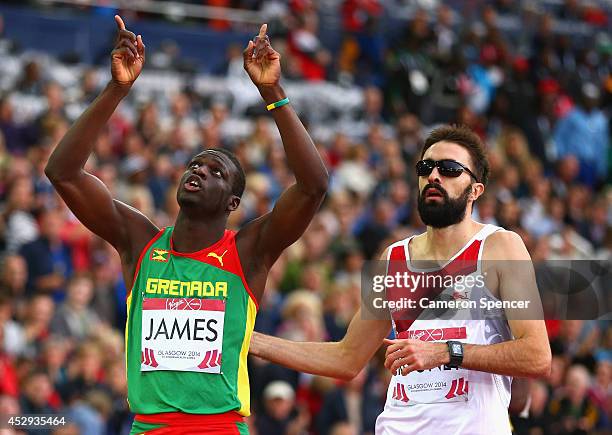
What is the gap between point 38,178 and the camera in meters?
13.1

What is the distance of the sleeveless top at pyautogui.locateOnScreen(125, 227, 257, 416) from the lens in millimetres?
5840

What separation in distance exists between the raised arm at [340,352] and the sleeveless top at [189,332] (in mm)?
719

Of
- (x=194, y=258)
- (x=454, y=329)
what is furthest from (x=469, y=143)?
(x=194, y=258)

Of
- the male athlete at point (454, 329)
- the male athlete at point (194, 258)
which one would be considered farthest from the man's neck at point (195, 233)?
the male athlete at point (454, 329)

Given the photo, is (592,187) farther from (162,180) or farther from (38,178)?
(38,178)

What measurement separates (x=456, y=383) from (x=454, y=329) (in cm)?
29

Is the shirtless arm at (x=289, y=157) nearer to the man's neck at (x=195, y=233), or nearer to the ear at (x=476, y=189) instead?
the man's neck at (x=195, y=233)

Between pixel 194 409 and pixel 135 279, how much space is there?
31.3 inches

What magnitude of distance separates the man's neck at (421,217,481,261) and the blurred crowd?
6.61ft

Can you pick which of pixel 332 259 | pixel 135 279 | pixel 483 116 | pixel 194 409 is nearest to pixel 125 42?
pixel 135 279

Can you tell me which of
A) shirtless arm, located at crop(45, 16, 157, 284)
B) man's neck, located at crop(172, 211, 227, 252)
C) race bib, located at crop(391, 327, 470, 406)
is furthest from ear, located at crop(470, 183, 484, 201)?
shirtless arm, located at crop(45, 16, 157, 284)

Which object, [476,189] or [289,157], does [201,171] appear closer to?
[289,157]

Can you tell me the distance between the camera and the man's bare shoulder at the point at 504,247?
242 inches

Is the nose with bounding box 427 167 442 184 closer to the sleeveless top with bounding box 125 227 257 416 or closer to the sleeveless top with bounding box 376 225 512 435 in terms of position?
the sleeveless top with bounding box 376 225 512 435
